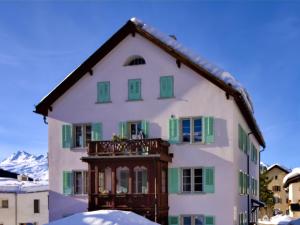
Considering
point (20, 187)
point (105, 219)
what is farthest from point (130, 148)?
point (20, 187)

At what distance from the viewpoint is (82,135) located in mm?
27594

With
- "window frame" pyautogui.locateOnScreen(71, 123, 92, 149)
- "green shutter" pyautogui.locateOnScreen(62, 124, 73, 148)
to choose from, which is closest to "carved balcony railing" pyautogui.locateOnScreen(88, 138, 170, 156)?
→ "window frame" pyautogui.locateOnScreen(71, 123, 92, 149)

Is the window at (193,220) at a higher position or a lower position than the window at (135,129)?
lower

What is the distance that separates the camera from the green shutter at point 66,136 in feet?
→ 90.6

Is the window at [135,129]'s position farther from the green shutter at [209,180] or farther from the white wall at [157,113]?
the green shutter at [209,180]

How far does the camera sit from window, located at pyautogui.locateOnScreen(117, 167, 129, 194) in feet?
83.4

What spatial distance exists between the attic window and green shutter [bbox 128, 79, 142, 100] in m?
1.10

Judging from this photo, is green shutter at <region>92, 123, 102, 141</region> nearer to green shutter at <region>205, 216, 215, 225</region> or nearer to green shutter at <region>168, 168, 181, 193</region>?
green shutter at <region>168, 168, 181, 193</region>

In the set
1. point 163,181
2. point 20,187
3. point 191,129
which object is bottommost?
point 20,187

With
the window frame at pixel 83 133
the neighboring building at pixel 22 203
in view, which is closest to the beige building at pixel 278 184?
the neighboring building at pixel 22 203

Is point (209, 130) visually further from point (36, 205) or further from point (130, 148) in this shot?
point (36, 205)

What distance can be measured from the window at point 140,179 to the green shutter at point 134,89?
Result: 418 cm

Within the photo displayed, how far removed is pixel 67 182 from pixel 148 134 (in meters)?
5.81

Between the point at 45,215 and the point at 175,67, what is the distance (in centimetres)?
2814
